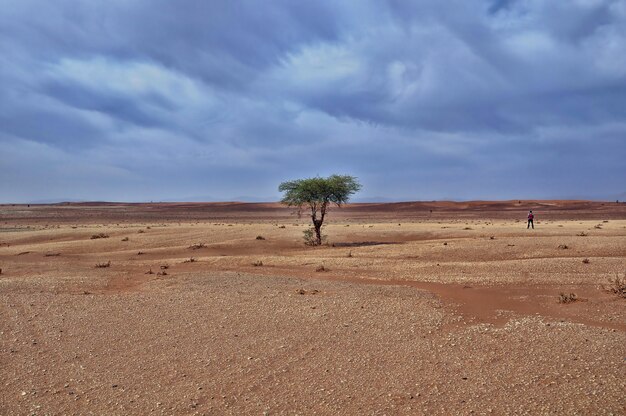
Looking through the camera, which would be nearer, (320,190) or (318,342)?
(318,342)

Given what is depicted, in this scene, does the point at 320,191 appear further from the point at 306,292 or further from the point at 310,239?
the point at 306,292

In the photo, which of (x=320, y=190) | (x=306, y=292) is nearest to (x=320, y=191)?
(x=320, y=190)

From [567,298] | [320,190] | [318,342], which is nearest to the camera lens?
[318,342]

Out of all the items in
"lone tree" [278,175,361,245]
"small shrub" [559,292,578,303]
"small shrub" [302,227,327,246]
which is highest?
"lone tree" [278,175,361,245]

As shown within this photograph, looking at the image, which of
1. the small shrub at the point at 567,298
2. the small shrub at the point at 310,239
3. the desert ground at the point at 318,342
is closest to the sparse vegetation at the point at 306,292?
the desert ground at the point at 318,342

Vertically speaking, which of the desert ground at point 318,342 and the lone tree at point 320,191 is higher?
the lone tree at point 320,191

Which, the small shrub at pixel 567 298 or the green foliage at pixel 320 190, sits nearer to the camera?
the small shrub at pixel 567 298

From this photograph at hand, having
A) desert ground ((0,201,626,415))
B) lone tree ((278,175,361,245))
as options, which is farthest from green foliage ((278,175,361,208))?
desert ground ((0,201,626,415))

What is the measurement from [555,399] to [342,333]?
428 cm

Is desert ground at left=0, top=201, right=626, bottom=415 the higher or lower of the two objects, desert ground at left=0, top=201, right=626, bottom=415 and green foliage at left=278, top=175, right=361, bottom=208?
the lower

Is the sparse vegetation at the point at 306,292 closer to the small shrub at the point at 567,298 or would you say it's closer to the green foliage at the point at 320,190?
the small shrub at the point at 567,298

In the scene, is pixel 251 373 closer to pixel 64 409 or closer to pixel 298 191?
pixel 64 409

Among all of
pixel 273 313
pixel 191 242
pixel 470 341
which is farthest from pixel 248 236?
pixel 470 341

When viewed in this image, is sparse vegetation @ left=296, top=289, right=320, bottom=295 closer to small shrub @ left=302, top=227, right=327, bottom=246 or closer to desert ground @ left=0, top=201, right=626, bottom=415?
desert ground @ left=0, top=201, right=626, bottom=415
